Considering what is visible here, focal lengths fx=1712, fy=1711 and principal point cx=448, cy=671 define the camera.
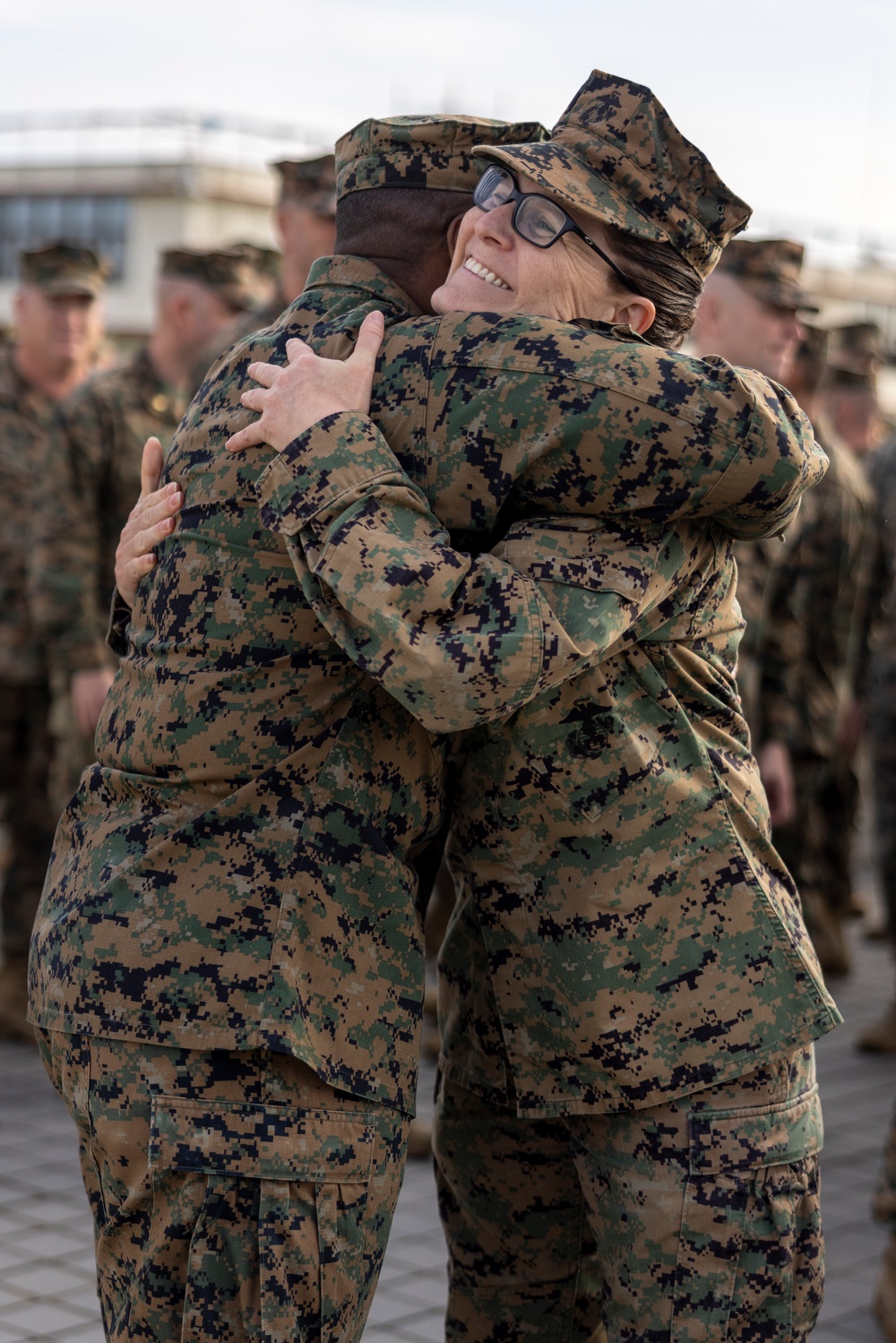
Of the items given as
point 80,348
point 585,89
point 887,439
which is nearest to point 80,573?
point 80,348

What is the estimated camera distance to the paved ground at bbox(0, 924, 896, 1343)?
12.2ft

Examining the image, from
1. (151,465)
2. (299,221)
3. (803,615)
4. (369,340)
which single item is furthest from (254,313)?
(369,340)

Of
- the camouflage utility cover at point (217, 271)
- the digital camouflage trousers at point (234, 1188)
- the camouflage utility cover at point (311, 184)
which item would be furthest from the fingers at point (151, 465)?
the camouflage utility cover at point (217, 271)

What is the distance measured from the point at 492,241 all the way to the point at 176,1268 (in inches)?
53.3

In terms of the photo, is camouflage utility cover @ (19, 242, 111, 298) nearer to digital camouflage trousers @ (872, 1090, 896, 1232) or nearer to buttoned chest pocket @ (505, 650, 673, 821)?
digital camouflage trousers @ (872, 1090, 896, 1232)

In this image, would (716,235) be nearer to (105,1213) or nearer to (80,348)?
(105,1213)

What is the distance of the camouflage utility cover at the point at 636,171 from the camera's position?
2.19 m

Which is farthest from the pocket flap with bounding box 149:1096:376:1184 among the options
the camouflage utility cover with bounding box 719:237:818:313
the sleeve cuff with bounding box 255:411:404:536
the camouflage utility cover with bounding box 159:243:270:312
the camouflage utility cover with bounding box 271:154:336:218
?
the camouflage utility cover with bounding box 159:243:270:312

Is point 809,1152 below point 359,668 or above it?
below

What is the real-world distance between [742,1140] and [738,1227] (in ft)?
0.36

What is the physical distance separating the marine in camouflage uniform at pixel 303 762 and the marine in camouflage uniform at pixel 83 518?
345cm

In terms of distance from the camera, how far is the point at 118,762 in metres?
2.22

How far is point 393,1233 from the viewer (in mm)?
4285

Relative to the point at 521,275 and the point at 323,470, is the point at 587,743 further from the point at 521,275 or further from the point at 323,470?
the point at 521,275
